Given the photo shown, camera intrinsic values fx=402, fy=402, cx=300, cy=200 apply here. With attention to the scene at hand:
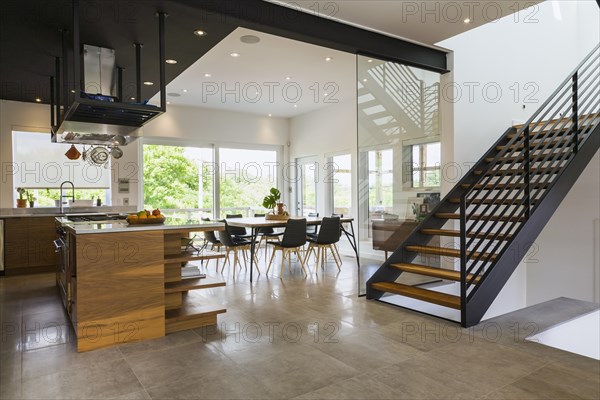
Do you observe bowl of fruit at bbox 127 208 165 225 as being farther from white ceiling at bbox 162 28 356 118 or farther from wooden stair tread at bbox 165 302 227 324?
white ceiling at bbox 162 28 356 118

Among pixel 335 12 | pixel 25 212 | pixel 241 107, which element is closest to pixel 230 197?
pixel 241 107

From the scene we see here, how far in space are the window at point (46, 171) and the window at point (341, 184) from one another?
4.42 meters

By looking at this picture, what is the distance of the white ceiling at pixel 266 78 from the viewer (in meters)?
5.22

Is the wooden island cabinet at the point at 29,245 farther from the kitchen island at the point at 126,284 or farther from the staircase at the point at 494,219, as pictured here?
the staircase at the point at 494,219

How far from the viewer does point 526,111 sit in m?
5.83

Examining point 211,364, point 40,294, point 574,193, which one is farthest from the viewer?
point 574,193

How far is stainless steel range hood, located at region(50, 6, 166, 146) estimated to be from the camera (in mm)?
3274

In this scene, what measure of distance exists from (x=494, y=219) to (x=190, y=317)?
3.06 metres

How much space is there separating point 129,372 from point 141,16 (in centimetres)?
270

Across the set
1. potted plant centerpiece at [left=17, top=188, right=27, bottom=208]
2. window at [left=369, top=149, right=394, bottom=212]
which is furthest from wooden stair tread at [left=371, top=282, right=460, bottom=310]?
potted plant centerpiece at [left=17, top=188, right=27, bottom=208]

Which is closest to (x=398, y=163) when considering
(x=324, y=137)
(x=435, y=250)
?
(x=435, y=250)

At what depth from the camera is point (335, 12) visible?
369cm

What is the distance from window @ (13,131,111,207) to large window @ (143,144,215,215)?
1.01m

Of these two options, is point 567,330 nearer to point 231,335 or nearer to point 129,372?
point 231,335
